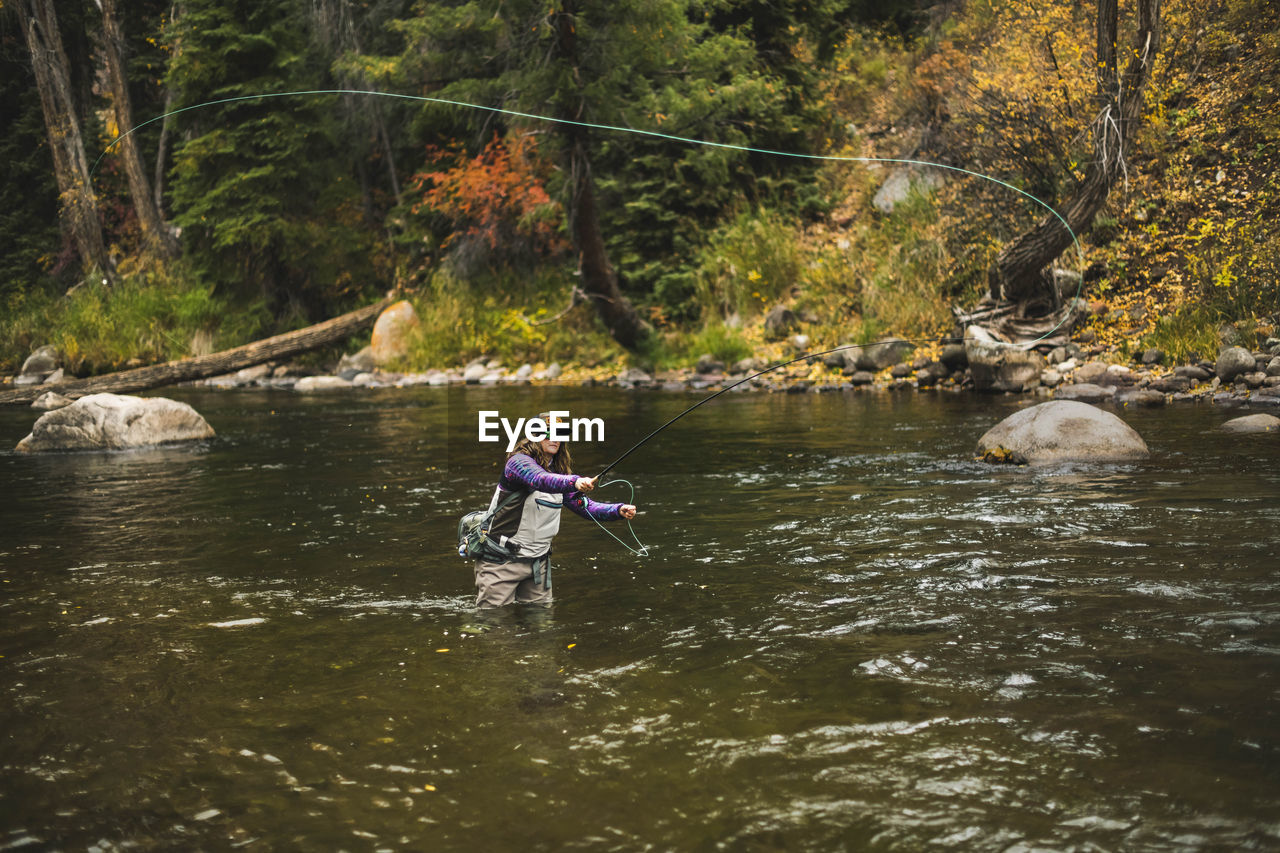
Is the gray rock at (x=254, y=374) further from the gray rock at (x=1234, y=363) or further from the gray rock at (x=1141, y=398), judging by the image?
the gray rock at (x=1234, y=363)

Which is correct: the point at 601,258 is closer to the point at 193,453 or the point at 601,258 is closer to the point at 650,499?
the point at 193,453

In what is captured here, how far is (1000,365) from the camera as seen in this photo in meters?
15.2

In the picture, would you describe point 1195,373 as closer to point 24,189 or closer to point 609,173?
point 609,173

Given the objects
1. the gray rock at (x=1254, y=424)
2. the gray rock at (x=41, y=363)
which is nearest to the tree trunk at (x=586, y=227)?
the gray rock at (x=1254, y=424)

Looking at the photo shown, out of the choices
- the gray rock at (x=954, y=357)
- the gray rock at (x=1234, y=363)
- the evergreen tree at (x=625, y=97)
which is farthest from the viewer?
the evergreen tree at (x=625, y=97)

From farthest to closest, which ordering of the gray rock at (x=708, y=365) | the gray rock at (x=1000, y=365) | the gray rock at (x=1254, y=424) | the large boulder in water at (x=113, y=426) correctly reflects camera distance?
the gray rock at (x=708, y=365)
the gray rock at (x=1000, y=365)
the large boulder in water at (x=113, y=426)
the gray rock at (x=1254, y=424)

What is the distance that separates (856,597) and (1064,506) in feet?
8.94

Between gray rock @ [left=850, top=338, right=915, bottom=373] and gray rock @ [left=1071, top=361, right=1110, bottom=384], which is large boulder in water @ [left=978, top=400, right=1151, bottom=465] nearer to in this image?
gray rock @ [left=1071, top=361, right=1110, bottom=384]

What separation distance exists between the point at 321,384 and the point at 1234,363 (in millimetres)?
16349

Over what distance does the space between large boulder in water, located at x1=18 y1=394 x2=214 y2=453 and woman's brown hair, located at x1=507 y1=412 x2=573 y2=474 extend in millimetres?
9249

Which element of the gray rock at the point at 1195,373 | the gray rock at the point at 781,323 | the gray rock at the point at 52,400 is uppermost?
the gray rock at the point at 781,323

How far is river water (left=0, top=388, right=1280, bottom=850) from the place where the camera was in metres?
3.46

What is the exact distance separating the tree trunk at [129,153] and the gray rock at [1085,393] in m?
21.5

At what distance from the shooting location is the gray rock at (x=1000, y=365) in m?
Result: 15.0
